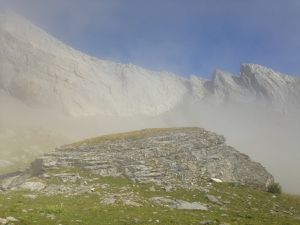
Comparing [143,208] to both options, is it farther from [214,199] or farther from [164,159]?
[164,159]

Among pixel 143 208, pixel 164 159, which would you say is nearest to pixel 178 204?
pixel 143 208

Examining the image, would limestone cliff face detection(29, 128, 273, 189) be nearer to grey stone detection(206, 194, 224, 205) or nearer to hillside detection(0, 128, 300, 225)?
hillside detection(0, 128, 300, 225)

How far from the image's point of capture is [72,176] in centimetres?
6184

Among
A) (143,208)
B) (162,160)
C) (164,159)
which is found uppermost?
(164,159)

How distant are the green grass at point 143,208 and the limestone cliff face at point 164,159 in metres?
2.81

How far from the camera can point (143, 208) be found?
151 feet

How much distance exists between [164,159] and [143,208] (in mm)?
22174

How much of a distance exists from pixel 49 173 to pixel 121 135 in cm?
1967

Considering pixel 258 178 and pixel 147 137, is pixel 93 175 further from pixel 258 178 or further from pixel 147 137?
pixel 258 178

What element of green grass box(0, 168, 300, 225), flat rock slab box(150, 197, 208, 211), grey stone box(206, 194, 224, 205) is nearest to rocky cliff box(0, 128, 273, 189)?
green grass box(0, 168, 300, 225)

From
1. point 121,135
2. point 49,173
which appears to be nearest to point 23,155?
point 121,135

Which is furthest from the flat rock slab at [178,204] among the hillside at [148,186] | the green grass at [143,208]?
the green grass at [143,208]

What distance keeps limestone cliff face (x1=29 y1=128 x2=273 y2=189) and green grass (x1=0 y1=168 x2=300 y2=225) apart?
2.81 m

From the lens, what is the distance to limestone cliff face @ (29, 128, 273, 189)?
208ft
